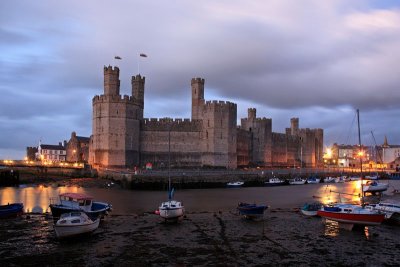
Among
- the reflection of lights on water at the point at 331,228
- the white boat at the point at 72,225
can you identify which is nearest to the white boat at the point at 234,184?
the reflection of lights on water at the point at 331,228

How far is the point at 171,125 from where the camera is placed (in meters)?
57.9

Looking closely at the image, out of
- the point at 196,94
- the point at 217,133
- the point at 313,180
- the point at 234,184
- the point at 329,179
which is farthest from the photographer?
the point at 329,179

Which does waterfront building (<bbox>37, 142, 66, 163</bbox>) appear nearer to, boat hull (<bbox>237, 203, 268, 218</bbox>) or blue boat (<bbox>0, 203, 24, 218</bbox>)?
blue boat (<bbox>0, 203, 24, 218</bbox>)

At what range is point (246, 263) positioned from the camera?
14.5 metres

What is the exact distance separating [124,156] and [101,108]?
668cm

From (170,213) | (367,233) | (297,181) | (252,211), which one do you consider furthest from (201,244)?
(297,181)

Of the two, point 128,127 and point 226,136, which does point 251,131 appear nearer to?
point 226,136

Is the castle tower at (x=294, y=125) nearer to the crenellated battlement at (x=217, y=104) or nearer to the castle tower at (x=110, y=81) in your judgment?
the crenellated battlement at (x=217, y=104)

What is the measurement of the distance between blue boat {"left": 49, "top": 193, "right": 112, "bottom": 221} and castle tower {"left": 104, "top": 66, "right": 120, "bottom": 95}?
32.7m

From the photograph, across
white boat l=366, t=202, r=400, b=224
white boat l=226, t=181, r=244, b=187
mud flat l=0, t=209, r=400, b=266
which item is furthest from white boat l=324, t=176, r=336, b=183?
mud flat l=0, t=209, r=400, b=266

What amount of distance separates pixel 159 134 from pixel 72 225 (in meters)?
40.3

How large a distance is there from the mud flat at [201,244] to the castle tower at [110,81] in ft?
106

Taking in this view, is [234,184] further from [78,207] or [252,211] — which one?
[78,207]

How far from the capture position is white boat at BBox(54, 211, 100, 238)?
17.3 meters
